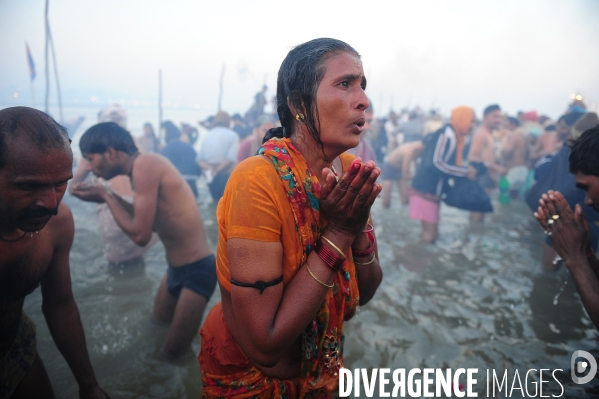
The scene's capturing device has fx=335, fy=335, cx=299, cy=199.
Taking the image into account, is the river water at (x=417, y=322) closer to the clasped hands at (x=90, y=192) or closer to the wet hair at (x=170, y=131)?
the clasped hands at (x=90, y=192)

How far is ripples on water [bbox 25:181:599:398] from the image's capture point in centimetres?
323

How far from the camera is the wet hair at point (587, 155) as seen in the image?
2.43 m

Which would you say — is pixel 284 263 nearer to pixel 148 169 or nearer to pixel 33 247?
pixel 33 247

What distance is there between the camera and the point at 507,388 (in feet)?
10.2

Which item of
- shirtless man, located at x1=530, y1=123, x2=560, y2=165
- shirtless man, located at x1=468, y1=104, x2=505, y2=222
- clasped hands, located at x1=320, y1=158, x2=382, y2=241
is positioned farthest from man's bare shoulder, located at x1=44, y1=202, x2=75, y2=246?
shirtless man, located at x1=530, y1=123, x2=560, y2=165

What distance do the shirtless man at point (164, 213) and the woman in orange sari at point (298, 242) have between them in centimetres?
160

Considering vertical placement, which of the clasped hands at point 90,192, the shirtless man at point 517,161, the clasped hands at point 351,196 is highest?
the clasped hands at point 351,196

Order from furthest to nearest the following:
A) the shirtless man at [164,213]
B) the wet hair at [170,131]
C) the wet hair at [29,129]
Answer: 1. the wet hair at [170,131]
2. the shirtless man at [164,213]
3. the wet hair at [29,129]

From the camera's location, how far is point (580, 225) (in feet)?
7.87

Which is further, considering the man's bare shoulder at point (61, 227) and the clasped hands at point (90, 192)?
the clasped hands at point (90, 192)

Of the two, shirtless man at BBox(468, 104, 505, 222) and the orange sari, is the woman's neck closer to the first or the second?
the orange sari

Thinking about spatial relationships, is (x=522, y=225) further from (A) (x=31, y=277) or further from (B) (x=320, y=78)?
(A) (x=31, y=277)

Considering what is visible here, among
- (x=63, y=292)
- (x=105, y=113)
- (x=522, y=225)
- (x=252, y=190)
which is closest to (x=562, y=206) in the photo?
(x=252, y=190)

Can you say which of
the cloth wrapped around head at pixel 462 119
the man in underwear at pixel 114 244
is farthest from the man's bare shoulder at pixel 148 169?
the cloth wrapped around head at pixel 462 119
